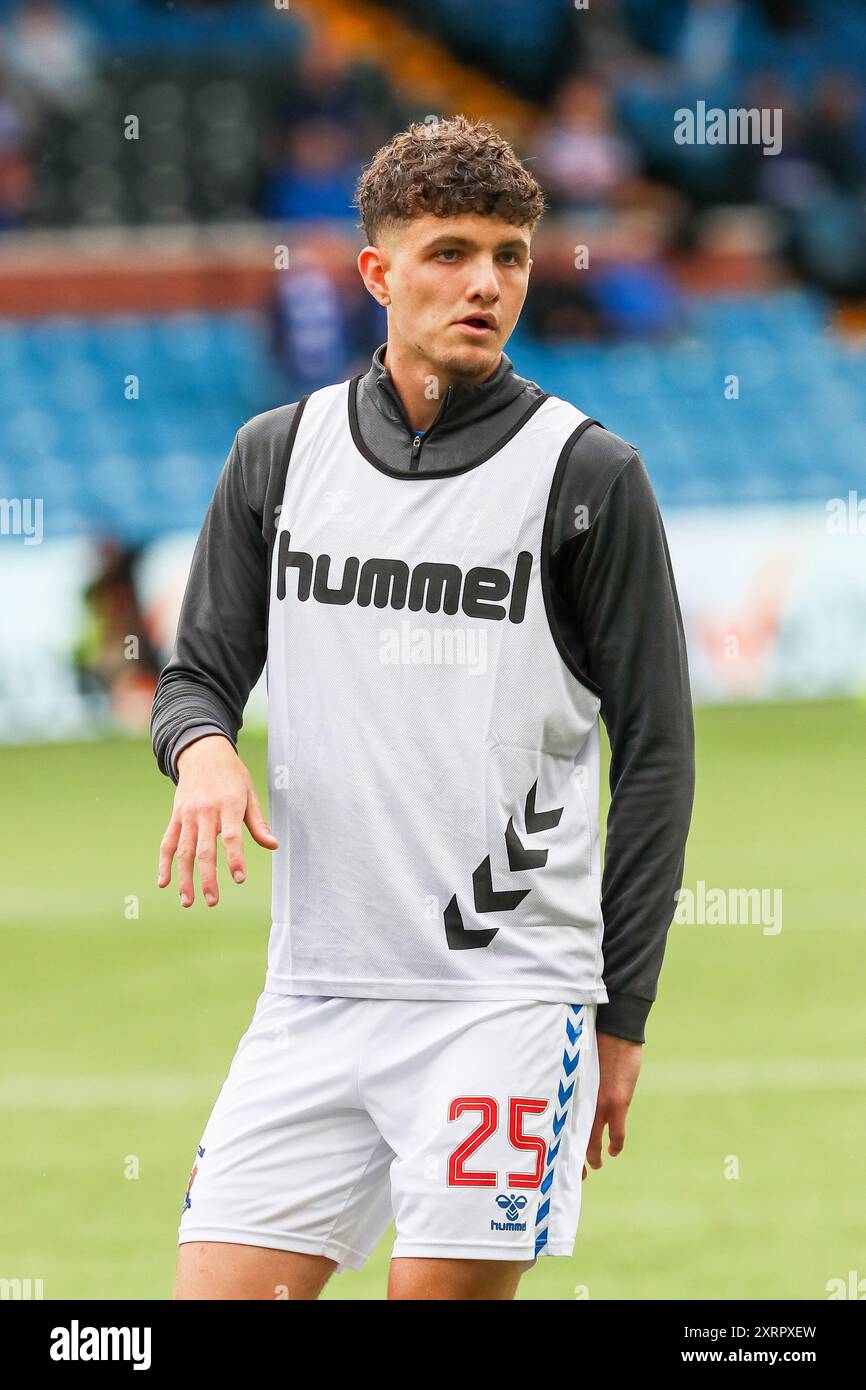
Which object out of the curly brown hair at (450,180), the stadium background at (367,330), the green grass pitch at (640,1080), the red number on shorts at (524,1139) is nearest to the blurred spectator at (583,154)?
the stadium background at (367,330)

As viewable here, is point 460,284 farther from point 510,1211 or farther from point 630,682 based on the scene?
point 510,1211

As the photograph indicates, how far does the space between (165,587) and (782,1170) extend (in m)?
9.57

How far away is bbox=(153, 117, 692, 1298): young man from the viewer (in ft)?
8.18

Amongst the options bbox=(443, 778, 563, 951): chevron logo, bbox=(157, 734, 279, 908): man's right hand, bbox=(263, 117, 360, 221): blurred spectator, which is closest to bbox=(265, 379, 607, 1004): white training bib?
bbox=(443, 778, 563, 951): chevron logo

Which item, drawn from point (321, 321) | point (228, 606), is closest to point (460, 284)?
point (228, 606)

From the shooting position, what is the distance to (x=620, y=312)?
59.9ft

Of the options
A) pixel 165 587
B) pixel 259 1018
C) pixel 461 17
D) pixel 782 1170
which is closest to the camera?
pixel 259 1018

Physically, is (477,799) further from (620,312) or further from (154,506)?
(620,312)

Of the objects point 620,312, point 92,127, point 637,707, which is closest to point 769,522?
point 620,312

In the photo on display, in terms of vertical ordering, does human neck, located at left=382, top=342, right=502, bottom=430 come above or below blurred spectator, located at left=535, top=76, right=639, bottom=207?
below

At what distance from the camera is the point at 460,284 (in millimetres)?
2564

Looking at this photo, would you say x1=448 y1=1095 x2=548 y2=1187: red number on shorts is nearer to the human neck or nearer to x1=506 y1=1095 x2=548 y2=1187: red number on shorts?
x1=506 y1=1095 x2=548 y2=1187: red number on shorts

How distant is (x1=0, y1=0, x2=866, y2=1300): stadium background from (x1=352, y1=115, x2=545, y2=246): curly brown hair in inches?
233

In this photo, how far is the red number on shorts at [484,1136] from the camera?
8.04 ft
